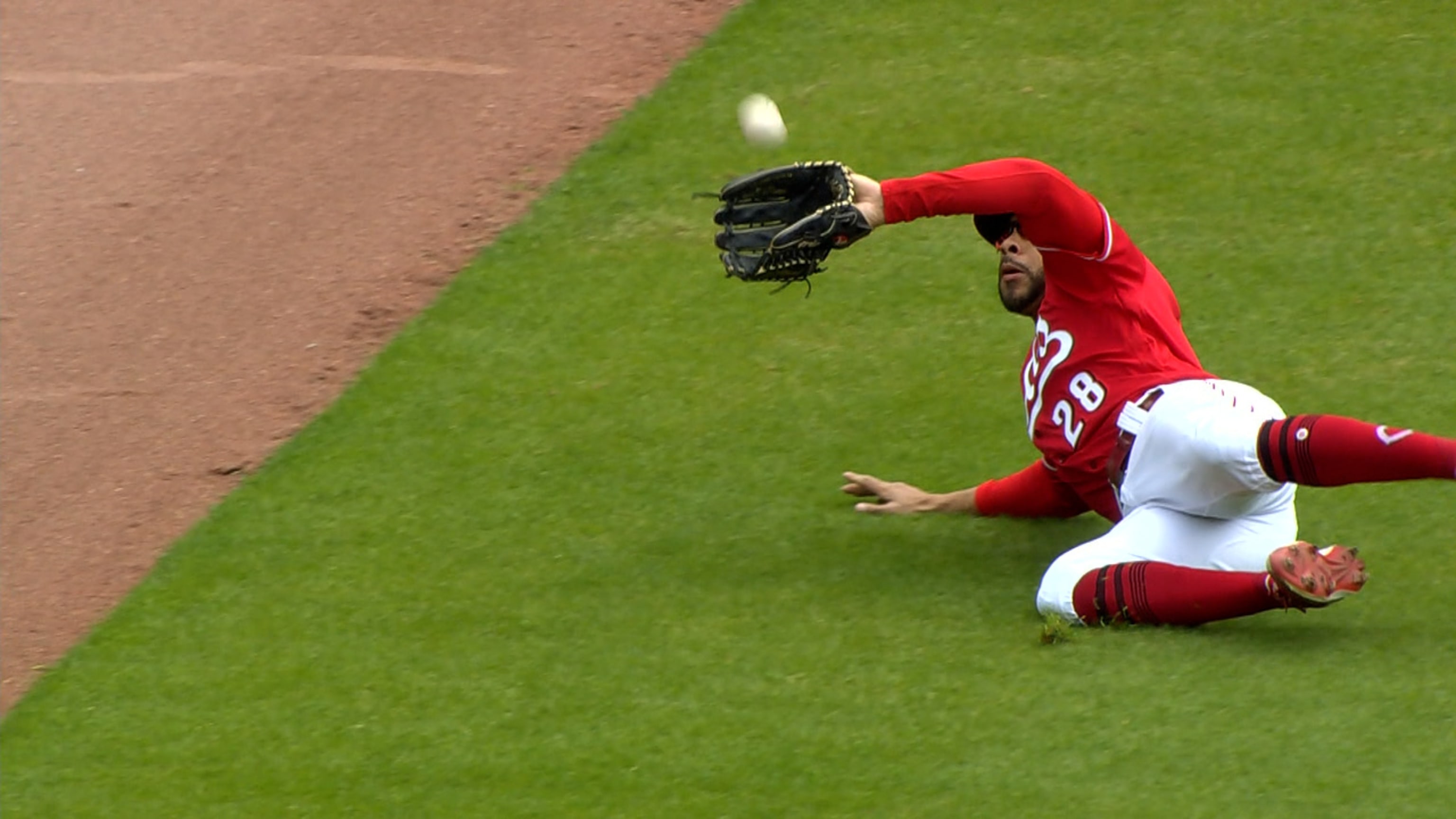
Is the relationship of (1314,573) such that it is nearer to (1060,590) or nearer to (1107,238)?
(1060,590)

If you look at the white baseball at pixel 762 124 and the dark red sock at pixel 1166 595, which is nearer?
the dark red sock at pixel 1166 595

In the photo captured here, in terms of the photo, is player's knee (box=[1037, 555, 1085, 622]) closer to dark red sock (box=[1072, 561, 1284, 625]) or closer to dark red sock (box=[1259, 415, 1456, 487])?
dark red sock (box=[1072, 561, 1284, 625])

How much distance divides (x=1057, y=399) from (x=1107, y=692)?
0.81 metres

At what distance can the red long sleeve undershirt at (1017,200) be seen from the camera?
3891 millimetres

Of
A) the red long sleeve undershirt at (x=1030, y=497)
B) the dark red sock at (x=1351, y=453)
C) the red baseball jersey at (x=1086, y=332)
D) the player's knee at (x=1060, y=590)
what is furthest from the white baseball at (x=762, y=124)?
the dark red sock at (x=1351, y=453)

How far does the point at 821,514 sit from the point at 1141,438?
3.44 feet

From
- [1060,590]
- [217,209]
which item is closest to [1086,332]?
[1060,590]

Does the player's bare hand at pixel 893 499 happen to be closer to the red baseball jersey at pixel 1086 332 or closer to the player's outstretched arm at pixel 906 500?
the player's outstretched arm at pixel 906 500

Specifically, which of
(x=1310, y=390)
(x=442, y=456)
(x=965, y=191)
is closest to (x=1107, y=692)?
(x=965, y=191)

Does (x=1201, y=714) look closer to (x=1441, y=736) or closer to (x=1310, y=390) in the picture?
(x=1441, y=736)

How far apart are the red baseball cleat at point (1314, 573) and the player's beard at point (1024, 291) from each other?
0.94 metres

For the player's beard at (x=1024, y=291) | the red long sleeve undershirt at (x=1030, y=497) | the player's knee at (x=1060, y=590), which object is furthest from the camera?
the red long sleeve undershirt at (x=1030, y=497)

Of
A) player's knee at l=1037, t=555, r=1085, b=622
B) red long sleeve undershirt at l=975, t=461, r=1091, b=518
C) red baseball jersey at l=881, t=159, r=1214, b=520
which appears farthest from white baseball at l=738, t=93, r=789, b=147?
player's knee at l=1037, t=555, r=1085, b=622

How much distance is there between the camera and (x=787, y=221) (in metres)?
4.09
